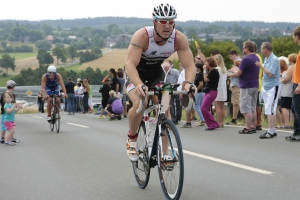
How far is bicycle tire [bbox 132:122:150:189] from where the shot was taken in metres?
7.00

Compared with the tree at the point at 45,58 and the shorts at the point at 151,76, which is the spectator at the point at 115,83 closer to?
the shorts at the point at 151,76

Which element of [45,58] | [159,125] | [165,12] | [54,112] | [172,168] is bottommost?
[45,58]

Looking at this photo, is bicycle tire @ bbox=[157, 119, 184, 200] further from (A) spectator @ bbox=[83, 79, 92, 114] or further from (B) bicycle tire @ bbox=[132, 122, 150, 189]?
(A) spectator @ bbox=[83, 79, 92, 114]

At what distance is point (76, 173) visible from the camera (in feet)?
28.6

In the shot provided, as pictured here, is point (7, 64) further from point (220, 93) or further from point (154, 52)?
point (154, 52)

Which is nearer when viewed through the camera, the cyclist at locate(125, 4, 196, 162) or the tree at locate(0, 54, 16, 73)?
the cyclist at locate(125, 4, 196, 162)

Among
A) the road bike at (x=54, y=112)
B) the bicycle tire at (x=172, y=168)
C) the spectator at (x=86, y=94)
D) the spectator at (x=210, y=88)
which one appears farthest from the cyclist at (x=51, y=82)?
the spectator at (x=86, y=94)

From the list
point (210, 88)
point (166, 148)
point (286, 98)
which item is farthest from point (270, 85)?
point (166, 148)

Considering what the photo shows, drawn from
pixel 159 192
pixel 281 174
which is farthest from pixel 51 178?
pixel 281 174

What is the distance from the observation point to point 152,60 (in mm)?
7008

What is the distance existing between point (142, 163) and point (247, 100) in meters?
6.50

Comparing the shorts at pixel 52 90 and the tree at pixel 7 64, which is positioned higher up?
the shorts at pixel 52 90

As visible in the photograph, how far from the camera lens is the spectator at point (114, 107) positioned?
21344 millimetres

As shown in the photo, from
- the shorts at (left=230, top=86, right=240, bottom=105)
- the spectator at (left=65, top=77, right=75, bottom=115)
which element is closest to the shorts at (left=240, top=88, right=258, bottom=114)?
the shorts at (left=230, top=86, right=240, bottom=105)
